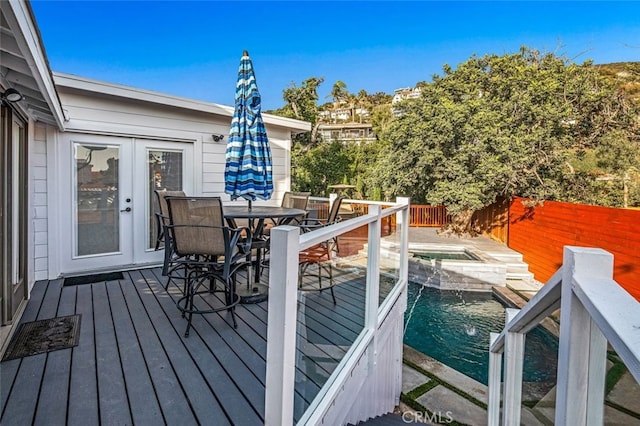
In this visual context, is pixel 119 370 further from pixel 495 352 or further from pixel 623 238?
pixel 623 238

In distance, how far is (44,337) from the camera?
2820 millimetres

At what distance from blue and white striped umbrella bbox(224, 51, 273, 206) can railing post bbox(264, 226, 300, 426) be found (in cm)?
280

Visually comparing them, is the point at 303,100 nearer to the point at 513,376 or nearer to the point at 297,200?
the point at 297,200

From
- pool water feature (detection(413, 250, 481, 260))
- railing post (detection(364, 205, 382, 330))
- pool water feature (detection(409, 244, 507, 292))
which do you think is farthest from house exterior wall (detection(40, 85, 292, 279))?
pool water feature (detection(413, 250, 481, 260))

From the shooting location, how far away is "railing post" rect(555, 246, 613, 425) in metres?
0.86

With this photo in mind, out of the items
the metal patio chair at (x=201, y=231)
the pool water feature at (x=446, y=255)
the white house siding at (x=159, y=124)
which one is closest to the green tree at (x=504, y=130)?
the pool water feature at (x=446, y=255)

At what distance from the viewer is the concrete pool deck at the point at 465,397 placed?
0.82m

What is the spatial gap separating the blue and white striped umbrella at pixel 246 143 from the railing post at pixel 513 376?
116 inches

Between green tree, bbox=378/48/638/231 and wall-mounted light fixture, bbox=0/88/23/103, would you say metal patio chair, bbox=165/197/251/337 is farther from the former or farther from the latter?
green tree, bbox=378/48/638/231

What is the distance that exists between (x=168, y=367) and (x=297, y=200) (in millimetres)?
2961

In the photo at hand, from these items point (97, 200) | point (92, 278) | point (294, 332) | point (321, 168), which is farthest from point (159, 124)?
point (321, 168)

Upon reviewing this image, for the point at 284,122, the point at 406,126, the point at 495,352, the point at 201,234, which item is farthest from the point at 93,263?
the point at 406,126

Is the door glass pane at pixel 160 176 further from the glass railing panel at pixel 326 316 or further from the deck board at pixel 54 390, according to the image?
the glass railing panel at pixel 326 316

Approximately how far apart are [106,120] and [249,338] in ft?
12.5
